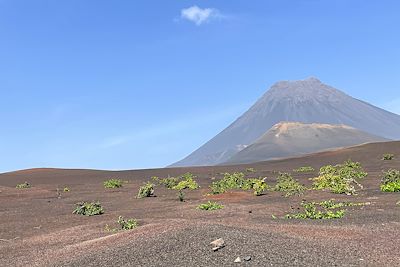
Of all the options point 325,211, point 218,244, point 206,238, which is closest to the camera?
point 218,244

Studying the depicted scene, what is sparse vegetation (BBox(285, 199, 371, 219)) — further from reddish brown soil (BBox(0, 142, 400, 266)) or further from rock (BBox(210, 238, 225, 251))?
rock (BBox(210, 238, 225, 251))

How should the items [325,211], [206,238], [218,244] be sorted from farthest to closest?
1. [325,211]
2. [206,238]
3. [218,244]

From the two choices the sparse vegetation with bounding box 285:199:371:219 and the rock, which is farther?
the sparse vegetation with bounding box 285:199:371:219

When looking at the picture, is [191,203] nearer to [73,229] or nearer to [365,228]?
[73,229]

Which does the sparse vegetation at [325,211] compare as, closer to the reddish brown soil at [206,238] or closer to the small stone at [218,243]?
the reddish brown soil at [206,238]

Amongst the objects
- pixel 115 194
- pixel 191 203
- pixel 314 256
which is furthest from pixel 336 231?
pixel 115 194

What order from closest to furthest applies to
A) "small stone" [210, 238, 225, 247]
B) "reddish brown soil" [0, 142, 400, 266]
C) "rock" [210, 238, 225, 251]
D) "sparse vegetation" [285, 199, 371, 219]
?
"reddish brown soil" [0, 142, 400, 266]
"rock" [210, 238, 225, 251]
"small stone" [210, 238, 225, 247]
"sparse vegetation" [285, 199, 371, 219]

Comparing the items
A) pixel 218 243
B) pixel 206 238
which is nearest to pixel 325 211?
pixel 206 238

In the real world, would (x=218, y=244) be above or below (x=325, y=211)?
above

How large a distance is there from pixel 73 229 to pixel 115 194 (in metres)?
13.5

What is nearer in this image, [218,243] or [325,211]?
[218,243]

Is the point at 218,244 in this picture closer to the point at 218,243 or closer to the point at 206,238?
the point at 218,243

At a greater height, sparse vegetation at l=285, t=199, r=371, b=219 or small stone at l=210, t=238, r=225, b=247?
small stone at l=210, t=238, r=225, b=247

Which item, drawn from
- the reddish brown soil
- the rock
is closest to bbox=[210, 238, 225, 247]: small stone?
the rock
